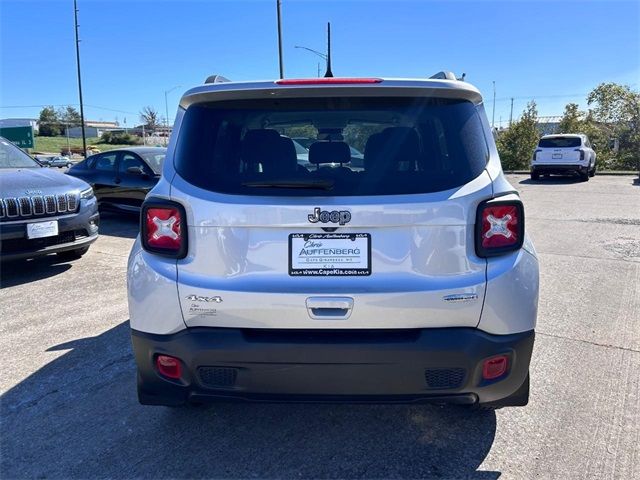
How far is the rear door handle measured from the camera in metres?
2.17

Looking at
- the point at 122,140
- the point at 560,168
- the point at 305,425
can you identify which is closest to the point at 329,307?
the point at 305,425

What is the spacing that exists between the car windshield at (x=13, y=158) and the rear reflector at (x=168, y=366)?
18.4 feet

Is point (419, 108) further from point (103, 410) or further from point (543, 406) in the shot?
point (103, 410)

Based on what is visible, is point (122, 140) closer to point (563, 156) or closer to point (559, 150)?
point (559, 150)

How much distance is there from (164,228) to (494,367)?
1.62 m

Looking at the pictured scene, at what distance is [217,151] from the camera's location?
2.36 m

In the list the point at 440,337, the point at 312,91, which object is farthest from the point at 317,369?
the point at 312,91

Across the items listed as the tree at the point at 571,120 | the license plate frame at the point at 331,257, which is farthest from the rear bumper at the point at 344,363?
the tree at the point at 571,120

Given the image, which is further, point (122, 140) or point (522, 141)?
point (122, 140)

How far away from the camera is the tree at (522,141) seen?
1035 inches

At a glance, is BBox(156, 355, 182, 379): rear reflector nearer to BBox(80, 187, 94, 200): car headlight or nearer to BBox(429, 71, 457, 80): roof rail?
BBox(429, 71, 457, 80): roof rail

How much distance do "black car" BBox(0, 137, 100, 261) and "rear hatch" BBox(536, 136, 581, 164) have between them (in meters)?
17.1

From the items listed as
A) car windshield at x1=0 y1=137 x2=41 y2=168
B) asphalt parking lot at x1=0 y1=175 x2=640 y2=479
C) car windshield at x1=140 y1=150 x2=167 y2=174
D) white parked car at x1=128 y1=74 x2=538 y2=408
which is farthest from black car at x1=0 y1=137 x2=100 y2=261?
white parked car at x1=128 y1=74 x2=538 y2=408

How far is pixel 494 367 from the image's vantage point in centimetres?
226
